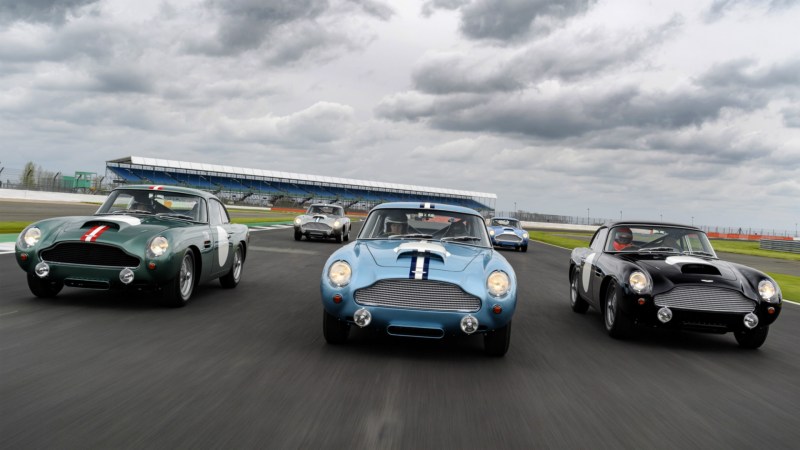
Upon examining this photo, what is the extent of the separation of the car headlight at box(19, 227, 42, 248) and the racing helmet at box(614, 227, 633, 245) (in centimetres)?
670

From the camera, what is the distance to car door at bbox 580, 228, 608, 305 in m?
7.77

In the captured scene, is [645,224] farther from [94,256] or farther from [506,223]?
[506,223]

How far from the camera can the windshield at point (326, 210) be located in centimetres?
2323

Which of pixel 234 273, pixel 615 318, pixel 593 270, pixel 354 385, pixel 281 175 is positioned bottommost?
pixel 354 385

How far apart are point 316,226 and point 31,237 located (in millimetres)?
15208

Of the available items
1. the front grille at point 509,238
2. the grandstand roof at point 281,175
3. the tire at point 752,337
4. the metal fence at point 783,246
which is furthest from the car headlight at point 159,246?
the grandstand roof at point 281,175

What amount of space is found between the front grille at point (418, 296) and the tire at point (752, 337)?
3227mm

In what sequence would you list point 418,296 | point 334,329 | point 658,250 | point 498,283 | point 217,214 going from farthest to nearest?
1. point 217,214
2. point 658,250
3. point 334,329
4. point 498,283
5. point 418,296

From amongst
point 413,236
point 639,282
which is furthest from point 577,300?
point 413,236

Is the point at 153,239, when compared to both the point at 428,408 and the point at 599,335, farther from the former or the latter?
the point at 599,335

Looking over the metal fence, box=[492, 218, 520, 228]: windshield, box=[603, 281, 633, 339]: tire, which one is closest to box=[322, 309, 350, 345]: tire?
box=[603, 281, 633, 339]: tire

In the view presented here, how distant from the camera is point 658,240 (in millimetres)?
8148

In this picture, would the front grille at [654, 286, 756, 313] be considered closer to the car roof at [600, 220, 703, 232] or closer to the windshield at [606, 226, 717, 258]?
the windshield at [606, 226, 717, 258]

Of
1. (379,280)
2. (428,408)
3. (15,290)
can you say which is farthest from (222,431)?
(15,290)
